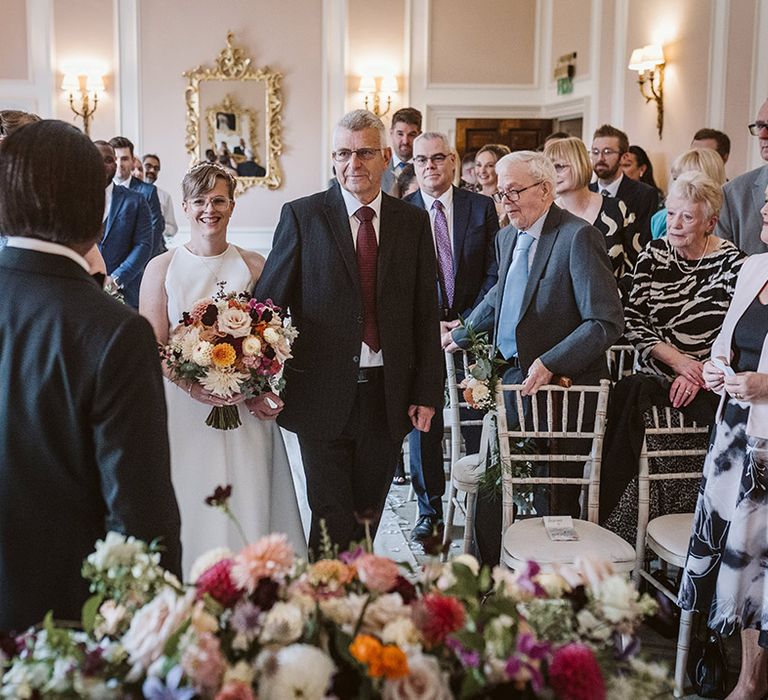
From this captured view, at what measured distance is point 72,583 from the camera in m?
1.69

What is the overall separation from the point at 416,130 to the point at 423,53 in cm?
601

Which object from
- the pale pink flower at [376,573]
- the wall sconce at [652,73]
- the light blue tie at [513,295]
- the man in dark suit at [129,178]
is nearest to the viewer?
the pale pink flower at [376,573]

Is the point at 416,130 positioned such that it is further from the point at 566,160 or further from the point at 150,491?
the point at 150,491

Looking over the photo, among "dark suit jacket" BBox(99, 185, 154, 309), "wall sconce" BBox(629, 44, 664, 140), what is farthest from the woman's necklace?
"wall sconce" BBox(629, 44, 664, 140)

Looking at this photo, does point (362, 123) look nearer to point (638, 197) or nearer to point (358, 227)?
point (358, 227)

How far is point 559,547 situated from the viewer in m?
3.37

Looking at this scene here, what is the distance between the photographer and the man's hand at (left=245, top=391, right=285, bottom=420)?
3.58 meters

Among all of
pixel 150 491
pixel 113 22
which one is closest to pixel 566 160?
pixel 150 491

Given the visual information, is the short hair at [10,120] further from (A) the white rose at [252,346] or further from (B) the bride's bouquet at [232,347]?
(A) the white rose at [252,346]

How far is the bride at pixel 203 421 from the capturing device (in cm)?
381

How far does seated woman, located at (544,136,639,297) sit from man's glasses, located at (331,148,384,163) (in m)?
1.53

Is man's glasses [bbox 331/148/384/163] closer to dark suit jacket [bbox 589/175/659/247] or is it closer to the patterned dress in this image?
the patterned dress

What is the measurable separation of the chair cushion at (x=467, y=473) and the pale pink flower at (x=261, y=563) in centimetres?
297

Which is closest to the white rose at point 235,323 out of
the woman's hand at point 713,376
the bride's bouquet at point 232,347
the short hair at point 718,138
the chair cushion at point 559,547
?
the bride's bouquet at point 232,347
